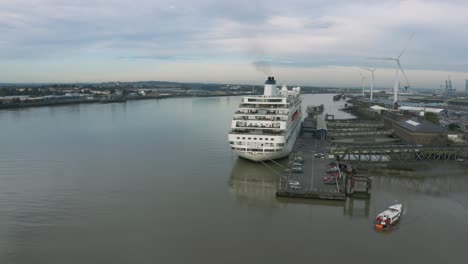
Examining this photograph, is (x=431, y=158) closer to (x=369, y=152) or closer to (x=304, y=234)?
(x=369, y=152)

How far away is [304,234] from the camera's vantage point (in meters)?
9.83

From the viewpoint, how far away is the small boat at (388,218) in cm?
1020

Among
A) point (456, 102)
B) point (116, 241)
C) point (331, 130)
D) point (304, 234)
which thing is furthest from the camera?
point (456, 102)

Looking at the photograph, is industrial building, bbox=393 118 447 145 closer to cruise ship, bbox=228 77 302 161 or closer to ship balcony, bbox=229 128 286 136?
cruise ship, bbox=228 77 302 161

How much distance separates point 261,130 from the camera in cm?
1723

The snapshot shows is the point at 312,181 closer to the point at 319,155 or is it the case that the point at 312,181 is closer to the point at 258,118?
the point at 319,155

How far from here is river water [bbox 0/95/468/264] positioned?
8766 mm

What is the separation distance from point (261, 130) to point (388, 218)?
7.97m

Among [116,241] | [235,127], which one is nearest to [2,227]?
[116,241]

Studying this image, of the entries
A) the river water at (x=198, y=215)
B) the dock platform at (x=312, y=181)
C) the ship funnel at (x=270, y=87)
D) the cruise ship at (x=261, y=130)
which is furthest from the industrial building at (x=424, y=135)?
the ship funnel at (x=270, y=87)

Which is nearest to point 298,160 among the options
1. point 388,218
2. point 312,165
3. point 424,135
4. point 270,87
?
point 312,165

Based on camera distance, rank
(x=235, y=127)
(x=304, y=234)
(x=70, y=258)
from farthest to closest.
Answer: (x=235, y=127)
(x=304, y=234)
(x=70, y=258)

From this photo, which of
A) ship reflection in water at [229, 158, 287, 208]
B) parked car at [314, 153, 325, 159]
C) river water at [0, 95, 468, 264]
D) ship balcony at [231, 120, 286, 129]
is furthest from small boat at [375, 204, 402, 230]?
ship balcony at [231, 120, 286, 129]

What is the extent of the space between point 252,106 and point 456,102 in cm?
6431
